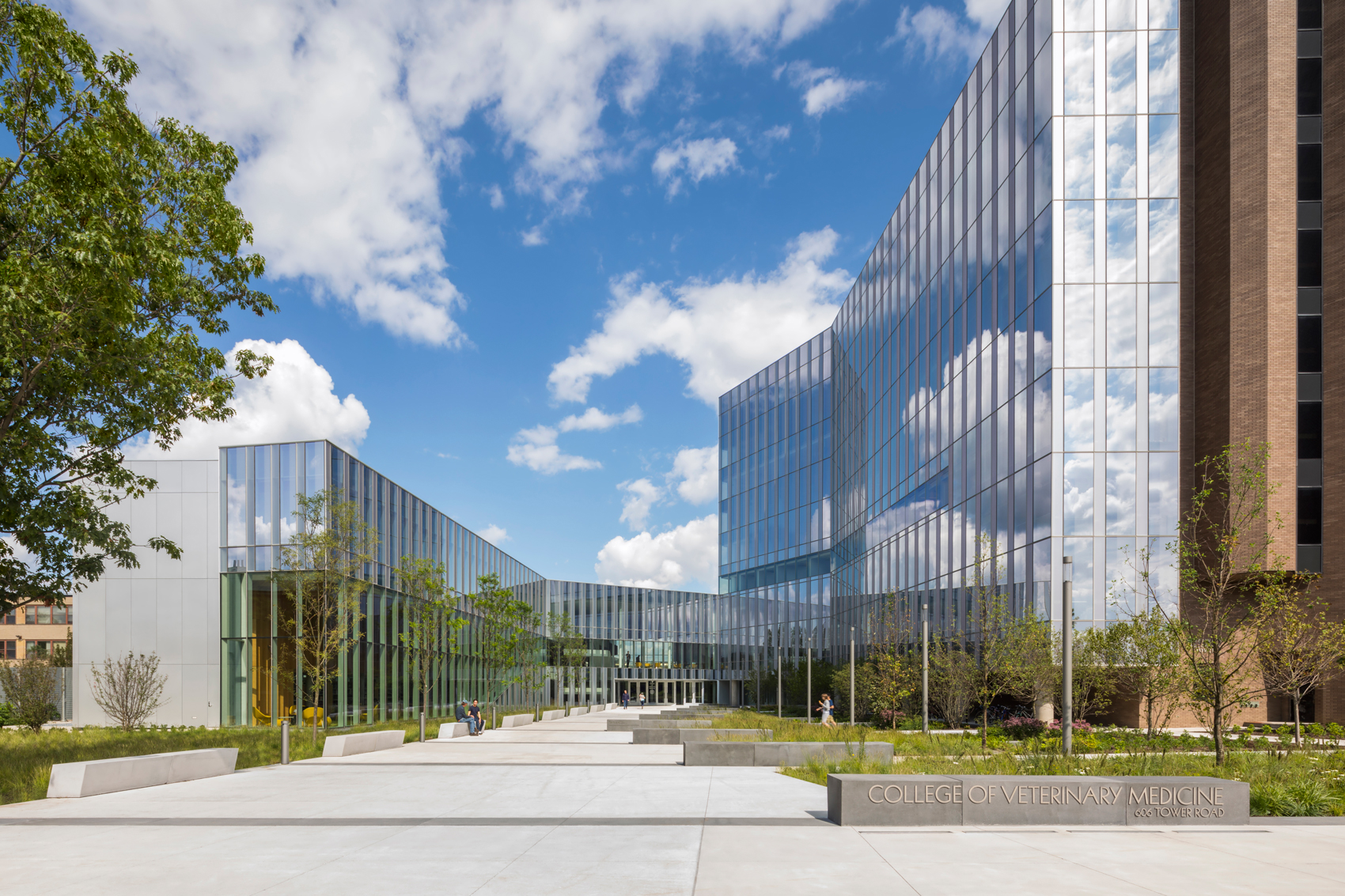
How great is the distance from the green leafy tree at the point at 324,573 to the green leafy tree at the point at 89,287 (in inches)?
426

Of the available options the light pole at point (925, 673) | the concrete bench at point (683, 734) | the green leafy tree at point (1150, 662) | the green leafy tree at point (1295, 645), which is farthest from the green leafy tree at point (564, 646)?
the green leafy tree at point (1295, 645)

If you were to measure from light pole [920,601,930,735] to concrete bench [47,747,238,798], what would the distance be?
788 inches

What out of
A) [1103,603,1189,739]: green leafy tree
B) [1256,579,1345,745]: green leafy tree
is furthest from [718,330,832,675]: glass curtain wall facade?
[1256,579,1345,745]: green leafy tree

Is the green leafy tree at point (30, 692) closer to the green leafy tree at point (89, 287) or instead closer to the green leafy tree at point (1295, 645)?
the green leafy tree at point (89, 287)

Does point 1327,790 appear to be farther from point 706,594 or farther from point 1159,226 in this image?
point 706,594

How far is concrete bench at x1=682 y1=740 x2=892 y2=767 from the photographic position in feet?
71.8

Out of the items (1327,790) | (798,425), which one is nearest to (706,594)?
(798,425)

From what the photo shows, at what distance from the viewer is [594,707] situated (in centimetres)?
8894

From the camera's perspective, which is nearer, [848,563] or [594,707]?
[848,563]

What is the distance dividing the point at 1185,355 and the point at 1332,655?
12.5 m

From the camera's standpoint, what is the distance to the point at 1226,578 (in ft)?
70.2

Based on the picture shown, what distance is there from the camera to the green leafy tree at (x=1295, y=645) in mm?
23688

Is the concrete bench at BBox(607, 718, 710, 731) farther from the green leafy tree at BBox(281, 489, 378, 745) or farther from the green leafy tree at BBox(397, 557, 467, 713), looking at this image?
the green leafy tree at BBox(281, 489, 378, 745)

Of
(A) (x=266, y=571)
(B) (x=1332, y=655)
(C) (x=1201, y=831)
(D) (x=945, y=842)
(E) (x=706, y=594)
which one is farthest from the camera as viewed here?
(E) (x=706, y=594)
